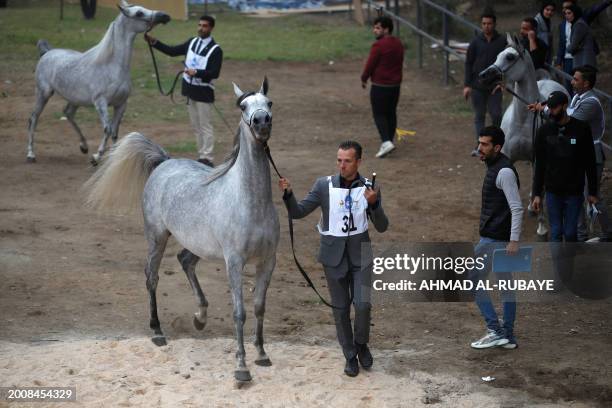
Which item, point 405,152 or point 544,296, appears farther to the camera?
point 405,152

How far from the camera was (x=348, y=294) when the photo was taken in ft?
22.5

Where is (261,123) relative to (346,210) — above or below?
above

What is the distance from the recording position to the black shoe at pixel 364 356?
6.96 m

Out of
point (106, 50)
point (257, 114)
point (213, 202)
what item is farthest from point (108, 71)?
point (257, 114)

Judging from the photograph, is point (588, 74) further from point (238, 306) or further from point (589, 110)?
point (238, 306)

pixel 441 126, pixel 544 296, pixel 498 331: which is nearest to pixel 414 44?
pixel 441 126

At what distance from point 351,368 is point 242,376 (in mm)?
756

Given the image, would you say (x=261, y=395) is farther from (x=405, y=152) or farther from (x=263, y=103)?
(x=405, y=152)

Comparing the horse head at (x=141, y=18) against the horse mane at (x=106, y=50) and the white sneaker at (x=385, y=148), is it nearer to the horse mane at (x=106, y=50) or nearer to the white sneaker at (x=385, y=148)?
the horse mane at (x=106, y=50)

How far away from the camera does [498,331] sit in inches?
291

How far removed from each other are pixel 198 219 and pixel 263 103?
3.55 ft

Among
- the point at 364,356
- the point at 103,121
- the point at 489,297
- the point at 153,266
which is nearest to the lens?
the point at 364,356

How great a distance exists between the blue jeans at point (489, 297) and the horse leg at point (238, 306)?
1756 mm

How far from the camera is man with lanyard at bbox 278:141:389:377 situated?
6.65 meters
